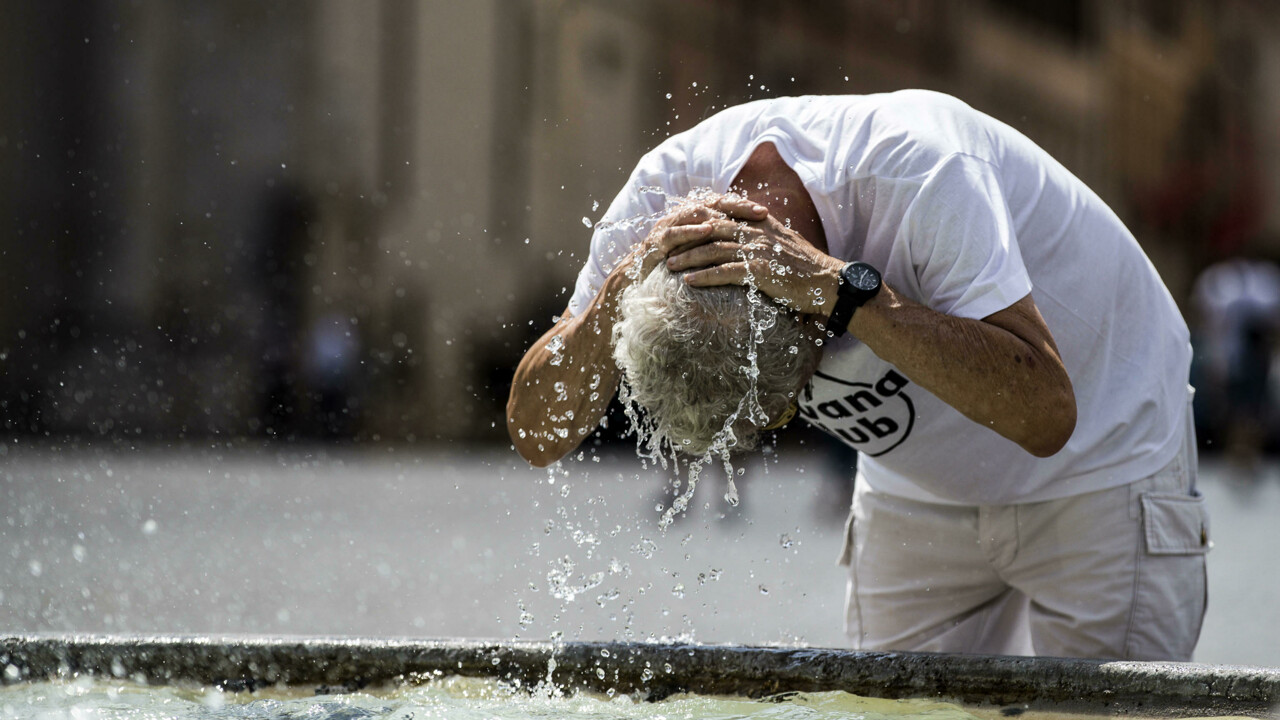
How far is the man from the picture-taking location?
1.95 m

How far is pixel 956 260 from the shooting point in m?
1.94

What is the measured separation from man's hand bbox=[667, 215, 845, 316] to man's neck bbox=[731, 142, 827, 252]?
0.28 ft

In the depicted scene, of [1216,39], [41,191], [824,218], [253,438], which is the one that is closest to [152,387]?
[253,438]

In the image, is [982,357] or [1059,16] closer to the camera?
[982,357]

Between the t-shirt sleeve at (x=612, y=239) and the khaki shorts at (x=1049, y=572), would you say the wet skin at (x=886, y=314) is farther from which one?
the khaki shorts at (x=1049, y=572)

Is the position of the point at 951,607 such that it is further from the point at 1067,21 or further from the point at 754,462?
the point at 1067,21

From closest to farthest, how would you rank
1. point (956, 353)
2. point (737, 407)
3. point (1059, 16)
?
point (956, 353)
point (737, 407)
point (1059, 16)

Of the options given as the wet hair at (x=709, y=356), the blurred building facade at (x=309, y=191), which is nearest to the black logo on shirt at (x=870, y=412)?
the wet hair at (x=709, y=356)

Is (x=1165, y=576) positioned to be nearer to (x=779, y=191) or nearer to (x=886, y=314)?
(x=886, y=314)

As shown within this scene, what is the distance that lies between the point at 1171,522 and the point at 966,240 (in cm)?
71

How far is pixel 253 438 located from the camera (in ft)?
41.1

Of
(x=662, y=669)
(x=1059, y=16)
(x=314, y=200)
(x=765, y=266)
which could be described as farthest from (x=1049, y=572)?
(x=1059, y=16)

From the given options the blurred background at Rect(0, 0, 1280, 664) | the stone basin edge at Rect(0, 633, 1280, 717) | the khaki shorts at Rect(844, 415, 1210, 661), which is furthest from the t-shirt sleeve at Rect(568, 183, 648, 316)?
the blurred background at Rect(0, 0, 1280, 664)

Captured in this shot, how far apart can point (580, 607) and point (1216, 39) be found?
16.6 m
